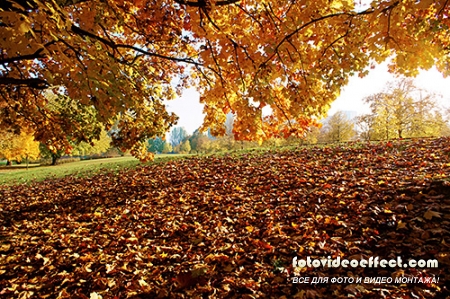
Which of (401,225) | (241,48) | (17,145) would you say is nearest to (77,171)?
(241,48)

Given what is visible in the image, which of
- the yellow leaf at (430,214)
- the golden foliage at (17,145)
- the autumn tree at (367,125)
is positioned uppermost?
the autumn tree at (367,125)

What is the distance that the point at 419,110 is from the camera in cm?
2227

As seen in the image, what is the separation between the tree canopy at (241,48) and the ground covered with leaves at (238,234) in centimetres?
176

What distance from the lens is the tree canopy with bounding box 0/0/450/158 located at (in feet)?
8.54

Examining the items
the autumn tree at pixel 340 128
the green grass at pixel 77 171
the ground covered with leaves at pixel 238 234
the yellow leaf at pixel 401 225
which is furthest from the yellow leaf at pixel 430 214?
the autumn tree at pixel 340 128

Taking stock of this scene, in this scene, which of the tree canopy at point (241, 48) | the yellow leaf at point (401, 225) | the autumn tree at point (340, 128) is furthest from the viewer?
the autumn tree at point (340, 128)

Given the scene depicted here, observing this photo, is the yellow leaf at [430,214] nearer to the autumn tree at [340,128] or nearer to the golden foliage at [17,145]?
the golden foliage at [17,145]

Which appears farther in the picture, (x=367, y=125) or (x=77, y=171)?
(x=367, y=125)

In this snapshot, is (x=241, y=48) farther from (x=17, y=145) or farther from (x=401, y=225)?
(x=17, y=145)

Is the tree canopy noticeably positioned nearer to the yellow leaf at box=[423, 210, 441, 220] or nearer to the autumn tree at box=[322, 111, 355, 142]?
the yellow leaf at box=[423, 210, 441, 220]

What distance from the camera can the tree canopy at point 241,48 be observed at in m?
2.60

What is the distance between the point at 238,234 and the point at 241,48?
3.26 meters

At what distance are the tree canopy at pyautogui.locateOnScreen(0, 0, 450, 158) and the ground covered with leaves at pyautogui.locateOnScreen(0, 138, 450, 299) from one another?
1.76 m

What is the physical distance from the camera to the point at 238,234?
4.31 metres
